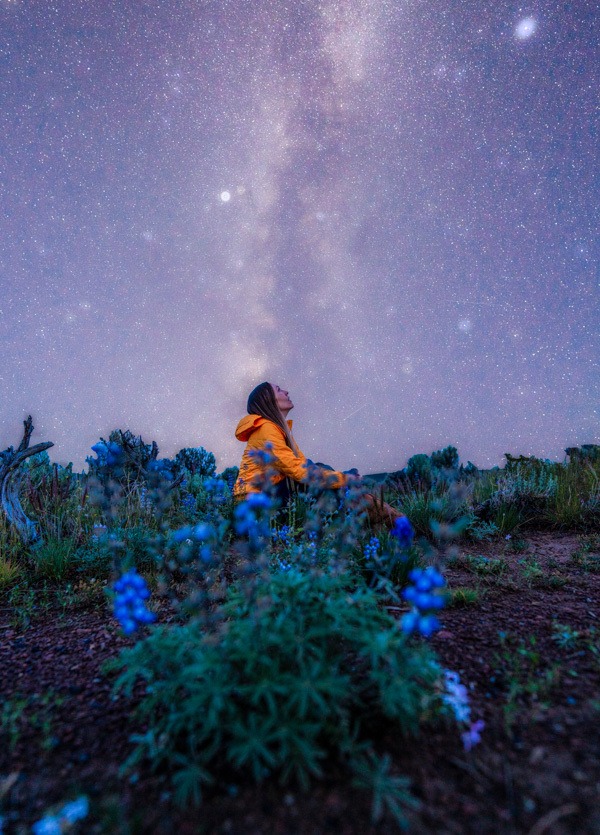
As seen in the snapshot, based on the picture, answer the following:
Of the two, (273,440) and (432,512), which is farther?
(432,512)

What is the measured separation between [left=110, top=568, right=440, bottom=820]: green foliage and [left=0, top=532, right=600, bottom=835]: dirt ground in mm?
99

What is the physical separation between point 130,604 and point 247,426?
5.80 meters

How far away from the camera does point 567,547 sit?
6.36 meters

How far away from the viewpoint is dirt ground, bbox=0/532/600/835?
Answer: 1512mm

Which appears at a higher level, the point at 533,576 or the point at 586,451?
the point at 586,451

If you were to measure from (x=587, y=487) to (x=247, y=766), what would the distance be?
9.10 metres

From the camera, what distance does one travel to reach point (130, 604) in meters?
1.78

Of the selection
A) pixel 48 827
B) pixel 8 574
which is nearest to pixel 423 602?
pixel 48 827

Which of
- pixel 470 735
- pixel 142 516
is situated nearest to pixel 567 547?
pixel 470 735

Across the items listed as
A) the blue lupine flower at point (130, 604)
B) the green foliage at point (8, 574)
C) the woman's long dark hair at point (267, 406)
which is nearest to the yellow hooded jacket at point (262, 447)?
the woman's long dark hair at point (267, 406)

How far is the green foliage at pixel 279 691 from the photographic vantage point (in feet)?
5.32

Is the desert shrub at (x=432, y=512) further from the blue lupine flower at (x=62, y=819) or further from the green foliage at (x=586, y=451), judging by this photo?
the green foliage at (x=586, y=451)

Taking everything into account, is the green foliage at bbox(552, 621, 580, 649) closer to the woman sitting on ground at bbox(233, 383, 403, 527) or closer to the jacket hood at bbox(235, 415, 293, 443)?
the woman sitting on ground at bbox(233, 383, 403, 527)

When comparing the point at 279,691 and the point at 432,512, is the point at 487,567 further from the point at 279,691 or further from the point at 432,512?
the point at 279,691
